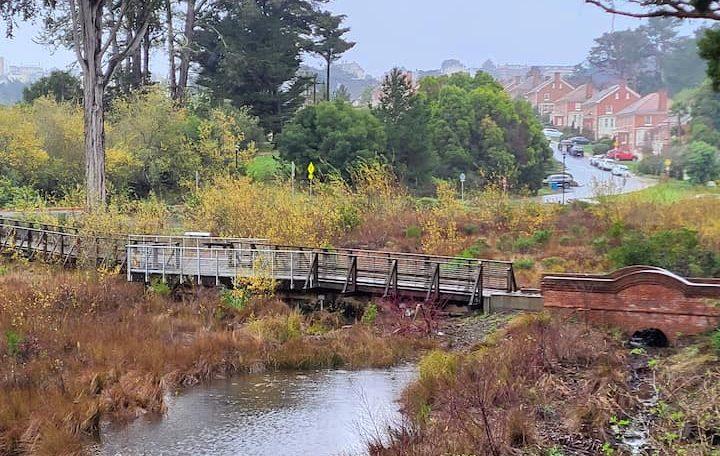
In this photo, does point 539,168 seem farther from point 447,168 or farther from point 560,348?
point 560,348

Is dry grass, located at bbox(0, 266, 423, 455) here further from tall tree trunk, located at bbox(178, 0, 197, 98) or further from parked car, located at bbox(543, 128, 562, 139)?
parked car, located at bbox(543, 128, 562, 139)

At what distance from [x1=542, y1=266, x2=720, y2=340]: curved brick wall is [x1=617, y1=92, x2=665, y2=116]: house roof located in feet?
203

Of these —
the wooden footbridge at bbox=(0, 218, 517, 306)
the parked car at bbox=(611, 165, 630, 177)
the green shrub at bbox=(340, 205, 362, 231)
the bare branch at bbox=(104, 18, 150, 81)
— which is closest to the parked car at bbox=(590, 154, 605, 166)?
the parked car at bbox=(611, 165, 630, 177)

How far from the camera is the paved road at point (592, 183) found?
43500 millimetres

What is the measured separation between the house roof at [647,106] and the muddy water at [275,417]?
211 ft

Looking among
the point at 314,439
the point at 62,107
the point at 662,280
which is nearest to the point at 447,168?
the point at 62,107

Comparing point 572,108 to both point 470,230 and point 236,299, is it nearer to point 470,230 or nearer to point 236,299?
point 470,230

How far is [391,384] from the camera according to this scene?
20922 millimetres

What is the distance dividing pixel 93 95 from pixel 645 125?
5903 centimetres

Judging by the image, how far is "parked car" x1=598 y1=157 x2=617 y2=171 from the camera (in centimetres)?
7534

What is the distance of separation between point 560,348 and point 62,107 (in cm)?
4136

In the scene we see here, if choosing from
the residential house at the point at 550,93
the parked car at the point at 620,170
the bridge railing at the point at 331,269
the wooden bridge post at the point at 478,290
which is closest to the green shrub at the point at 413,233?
the bridge railing at the point at 331,269

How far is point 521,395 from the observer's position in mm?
16266

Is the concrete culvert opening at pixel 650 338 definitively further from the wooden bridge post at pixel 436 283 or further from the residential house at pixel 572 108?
the residential house at pixel 572 108
